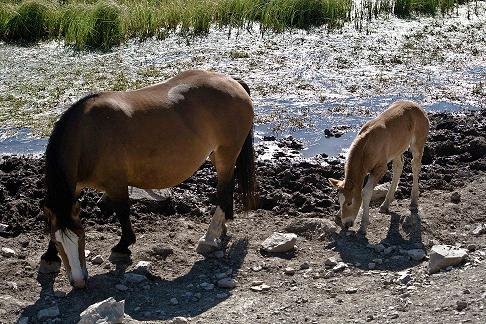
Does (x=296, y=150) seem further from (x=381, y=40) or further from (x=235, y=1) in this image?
(x=235, y=1)

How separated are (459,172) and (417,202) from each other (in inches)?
44.4

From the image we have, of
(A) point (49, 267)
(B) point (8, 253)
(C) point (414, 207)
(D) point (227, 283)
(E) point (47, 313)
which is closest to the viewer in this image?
(E) point (47, 313)

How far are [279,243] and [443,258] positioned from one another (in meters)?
1.65

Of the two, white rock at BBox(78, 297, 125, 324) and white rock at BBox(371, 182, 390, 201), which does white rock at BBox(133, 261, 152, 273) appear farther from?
white rock at BBox(371, 182, 390, 201)

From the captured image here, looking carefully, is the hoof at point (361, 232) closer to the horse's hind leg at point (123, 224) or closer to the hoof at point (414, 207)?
the hoof at point (414, 207)

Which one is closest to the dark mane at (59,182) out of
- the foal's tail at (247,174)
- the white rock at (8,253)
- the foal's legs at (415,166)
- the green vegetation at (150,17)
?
the white rock at (8,253)

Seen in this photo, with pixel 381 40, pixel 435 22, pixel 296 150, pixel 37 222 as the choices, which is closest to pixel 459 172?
pixel 296 150

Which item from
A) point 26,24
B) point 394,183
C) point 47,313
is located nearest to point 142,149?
point 47,313

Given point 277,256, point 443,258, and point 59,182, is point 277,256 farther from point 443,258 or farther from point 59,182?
point 59,182

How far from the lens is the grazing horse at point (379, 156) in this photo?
9070mm

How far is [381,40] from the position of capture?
17.3 meters

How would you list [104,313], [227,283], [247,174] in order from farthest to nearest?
[247,174]
[227,283]
[104,313]

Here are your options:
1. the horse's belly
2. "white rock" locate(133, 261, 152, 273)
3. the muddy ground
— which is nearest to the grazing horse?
the muddy ground

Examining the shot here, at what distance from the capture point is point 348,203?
29.7 feet
